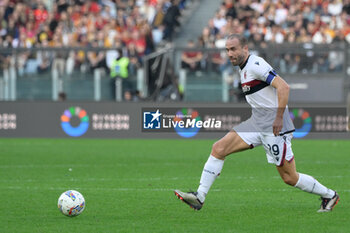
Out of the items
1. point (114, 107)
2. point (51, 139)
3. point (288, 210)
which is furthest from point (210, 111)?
point (288, 210)

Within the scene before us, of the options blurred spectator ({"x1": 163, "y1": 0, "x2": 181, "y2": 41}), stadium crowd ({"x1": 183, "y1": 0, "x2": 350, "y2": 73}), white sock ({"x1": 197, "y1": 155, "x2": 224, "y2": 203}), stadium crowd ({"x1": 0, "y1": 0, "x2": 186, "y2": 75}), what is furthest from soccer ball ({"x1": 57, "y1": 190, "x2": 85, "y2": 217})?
blurred spectator ({"x1": 163, "y1": 0, "x2": 181, "y2": 41})

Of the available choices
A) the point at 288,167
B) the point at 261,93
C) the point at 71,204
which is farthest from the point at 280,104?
the point at 71,204

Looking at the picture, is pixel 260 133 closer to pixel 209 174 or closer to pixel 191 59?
pixel 209 174

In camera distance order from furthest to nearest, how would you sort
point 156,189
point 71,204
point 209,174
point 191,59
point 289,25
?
point 289,25 → point 191,59 → point 156,189 → point 209,174 → point 71,204

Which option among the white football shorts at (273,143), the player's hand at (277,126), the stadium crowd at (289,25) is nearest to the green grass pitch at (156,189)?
the white football shorts at (273,143)

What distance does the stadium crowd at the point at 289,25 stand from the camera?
21.3m

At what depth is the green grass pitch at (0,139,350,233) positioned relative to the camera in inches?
320

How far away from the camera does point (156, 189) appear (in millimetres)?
11062

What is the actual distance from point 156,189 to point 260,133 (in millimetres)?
2632

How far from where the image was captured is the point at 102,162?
49.9 ft

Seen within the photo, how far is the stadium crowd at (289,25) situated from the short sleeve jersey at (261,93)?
1234 centimetres

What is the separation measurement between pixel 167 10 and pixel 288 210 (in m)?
17.3

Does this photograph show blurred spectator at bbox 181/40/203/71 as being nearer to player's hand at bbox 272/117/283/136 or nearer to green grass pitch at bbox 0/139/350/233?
green grass pitch at bbox 0/139/350/233

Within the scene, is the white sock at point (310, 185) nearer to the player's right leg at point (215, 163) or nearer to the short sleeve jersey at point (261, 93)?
the short sleeve jersey at point (261, 93)
